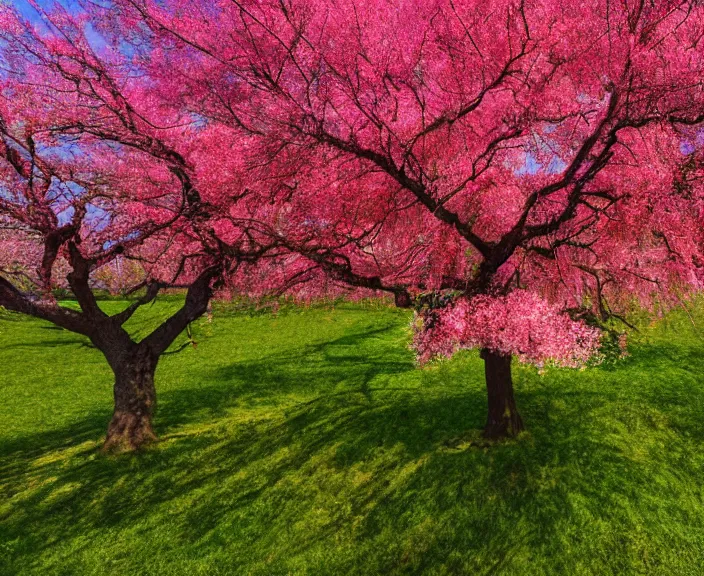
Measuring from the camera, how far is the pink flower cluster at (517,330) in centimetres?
753

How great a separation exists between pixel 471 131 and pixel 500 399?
16.1 feet

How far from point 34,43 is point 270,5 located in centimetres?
389

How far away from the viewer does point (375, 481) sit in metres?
9.52

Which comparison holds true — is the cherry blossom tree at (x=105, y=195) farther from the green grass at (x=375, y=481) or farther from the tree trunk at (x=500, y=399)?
the tree trunk at (x=500, y=399)

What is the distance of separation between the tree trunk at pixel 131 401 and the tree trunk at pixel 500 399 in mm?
6996

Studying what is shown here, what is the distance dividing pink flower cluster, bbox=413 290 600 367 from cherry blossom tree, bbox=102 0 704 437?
1.1 inches

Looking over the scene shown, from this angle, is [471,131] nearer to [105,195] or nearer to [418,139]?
[418,139]

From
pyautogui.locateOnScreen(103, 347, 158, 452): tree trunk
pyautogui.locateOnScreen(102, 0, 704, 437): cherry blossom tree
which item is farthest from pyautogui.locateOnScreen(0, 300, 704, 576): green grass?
pyautogui.locateOnScreen(102, 0, 704, 437): cherry blossom tree

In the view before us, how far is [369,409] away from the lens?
43.2ft

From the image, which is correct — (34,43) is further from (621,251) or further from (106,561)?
(621,251)

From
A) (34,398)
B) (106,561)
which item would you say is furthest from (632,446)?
(34,398)

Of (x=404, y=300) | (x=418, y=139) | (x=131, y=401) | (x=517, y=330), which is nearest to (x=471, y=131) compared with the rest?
(x=418, y=139)

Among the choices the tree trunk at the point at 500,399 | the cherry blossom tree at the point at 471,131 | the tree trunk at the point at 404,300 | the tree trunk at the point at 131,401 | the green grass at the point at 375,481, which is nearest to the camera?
the cherry blossom tree at the point at 471,131

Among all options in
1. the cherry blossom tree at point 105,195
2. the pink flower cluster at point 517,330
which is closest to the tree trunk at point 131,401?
the cherry blossom tree at point 105,195
